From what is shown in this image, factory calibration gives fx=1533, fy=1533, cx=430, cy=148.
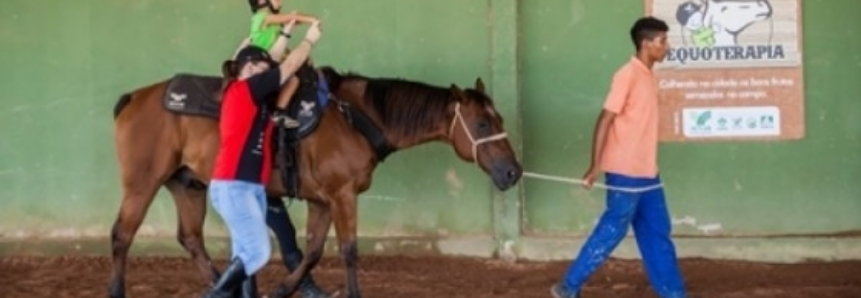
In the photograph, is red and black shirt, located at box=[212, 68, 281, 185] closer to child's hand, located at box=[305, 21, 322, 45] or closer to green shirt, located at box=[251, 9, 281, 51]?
child's hand, located at box=[305, 21, 322, 45]

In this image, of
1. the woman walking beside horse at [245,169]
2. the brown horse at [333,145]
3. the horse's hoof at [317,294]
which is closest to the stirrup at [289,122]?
the brown horse at [333,145]

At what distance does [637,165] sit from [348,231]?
1708mm

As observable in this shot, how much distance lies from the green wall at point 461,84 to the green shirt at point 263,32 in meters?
1.65

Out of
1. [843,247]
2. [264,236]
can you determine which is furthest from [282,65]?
[843,247]

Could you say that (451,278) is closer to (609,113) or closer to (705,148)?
(705,148)

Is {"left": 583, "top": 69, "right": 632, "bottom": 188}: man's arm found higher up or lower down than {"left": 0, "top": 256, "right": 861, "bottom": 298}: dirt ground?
higher up

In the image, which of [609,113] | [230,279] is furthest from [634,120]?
[230,279]

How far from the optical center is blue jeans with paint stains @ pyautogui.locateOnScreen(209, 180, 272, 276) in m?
7.81

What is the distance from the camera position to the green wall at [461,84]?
35.0 ft

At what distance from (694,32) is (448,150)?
1.90 meters

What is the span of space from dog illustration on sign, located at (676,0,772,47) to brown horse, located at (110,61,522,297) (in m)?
2.02

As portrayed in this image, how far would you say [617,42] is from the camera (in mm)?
10695

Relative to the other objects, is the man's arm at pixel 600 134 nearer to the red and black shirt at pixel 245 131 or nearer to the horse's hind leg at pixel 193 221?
the red and black shirt at pixel 245 131

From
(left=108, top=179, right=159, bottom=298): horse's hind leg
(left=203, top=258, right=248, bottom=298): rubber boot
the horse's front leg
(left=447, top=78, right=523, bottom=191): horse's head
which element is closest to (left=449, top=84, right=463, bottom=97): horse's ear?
(left=447, top=78, right=523, bottom=191): horse's head
